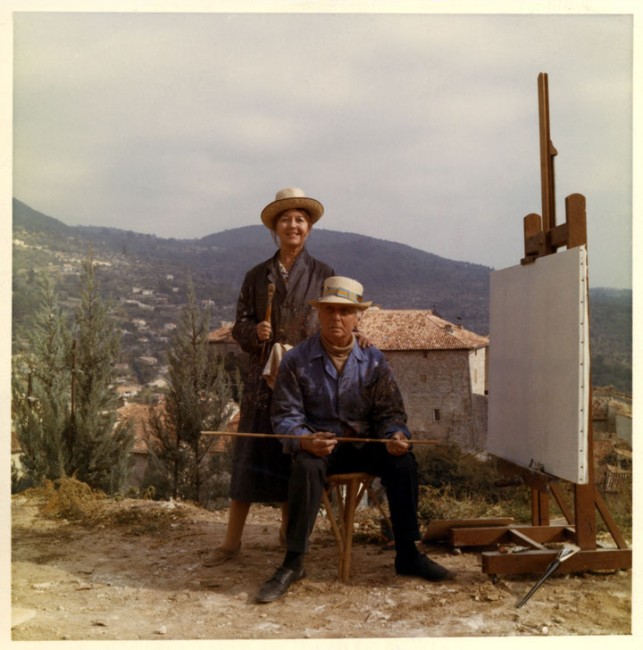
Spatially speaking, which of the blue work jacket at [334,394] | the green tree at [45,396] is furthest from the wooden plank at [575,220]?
the green tree at [45,396]

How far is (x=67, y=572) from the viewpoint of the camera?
16.6 feet

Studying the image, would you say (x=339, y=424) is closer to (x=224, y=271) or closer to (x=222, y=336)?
(x=224, y=271)

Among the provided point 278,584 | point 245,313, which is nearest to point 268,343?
point 245,313

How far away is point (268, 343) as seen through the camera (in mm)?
5129

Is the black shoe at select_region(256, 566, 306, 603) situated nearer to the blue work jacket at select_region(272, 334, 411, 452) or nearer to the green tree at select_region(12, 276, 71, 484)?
the blue work jacket at select_region(272, 334, 411, 452)

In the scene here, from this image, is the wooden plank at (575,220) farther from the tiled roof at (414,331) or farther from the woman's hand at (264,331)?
the tiled roof at (414,331)

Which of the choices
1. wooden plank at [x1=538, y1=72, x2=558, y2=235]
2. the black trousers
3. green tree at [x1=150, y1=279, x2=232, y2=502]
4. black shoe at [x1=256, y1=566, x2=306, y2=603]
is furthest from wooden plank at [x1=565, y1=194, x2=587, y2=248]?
green tree at [x1=150, y1=279, x2=232, y2=502]

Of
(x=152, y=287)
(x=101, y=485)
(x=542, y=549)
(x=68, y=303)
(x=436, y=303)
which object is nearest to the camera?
(x=542, y=549)

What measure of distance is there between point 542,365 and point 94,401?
10.2 m

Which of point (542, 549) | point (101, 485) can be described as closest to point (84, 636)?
point (542, 549)

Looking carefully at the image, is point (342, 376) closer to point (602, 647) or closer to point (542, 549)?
point (542, 549)

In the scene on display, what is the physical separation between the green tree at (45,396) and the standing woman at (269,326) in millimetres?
7762

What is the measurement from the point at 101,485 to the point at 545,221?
9.86 meters

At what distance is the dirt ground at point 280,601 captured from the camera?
4.02m
